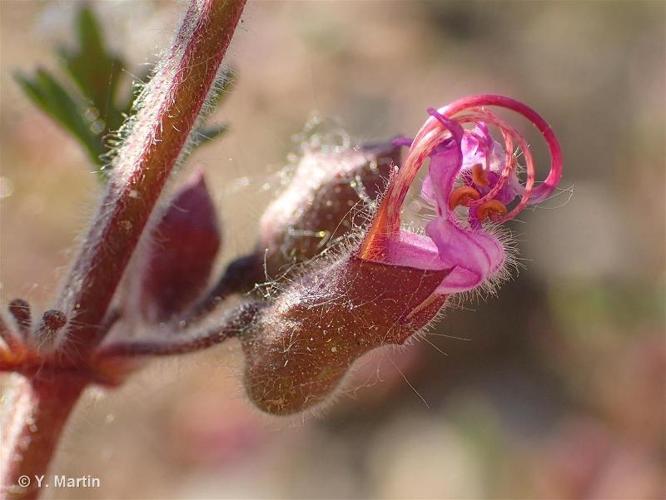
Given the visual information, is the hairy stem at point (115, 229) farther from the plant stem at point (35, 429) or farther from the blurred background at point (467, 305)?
the blurred background at point (467, 305)

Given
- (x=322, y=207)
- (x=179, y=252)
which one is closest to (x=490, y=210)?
(x=322, y=207)

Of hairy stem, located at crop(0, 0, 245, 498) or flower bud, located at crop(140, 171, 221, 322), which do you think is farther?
flower bud, located at crop(140, 171, 221, 322)

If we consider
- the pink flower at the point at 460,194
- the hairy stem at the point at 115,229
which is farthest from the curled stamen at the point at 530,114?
the hairy stem at the point at 115,229

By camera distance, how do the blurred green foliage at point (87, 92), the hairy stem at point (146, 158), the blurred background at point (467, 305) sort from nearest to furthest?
1. the hairy stem at point (146, 158)
2. the blurred green foliage at point (87, 92)
3. the blurred background at point (467, 305)

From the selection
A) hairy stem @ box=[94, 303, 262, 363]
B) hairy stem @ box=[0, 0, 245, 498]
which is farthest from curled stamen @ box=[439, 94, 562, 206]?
hairy stem @ box=[94, 303, 262, 363]

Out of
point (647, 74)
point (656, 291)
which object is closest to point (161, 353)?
point (656, 291)

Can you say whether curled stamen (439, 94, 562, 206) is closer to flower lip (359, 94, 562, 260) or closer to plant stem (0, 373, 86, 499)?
flower lip (359, 94, 562, 260)
